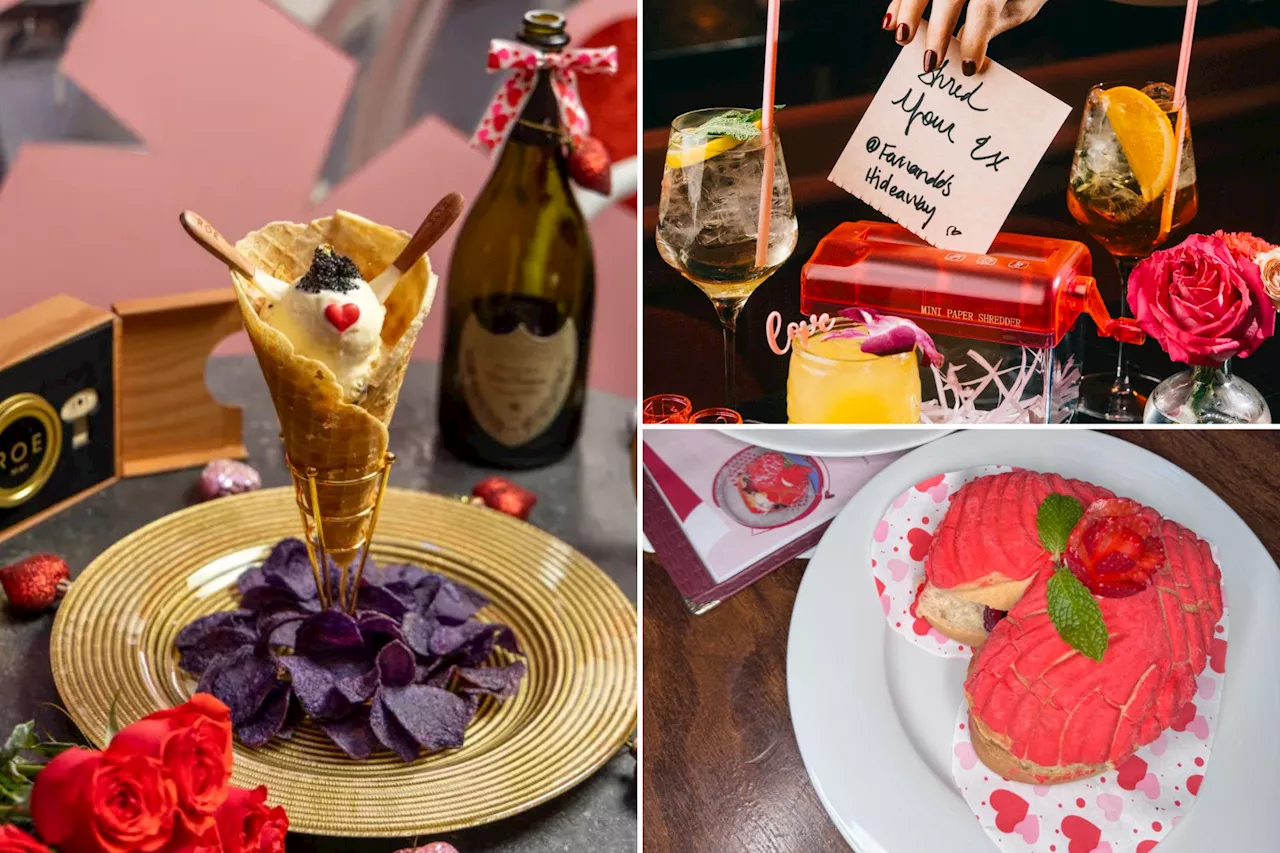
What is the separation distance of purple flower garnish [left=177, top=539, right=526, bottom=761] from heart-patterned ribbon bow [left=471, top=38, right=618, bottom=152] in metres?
0.48

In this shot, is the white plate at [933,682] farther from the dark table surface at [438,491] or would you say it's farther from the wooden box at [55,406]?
the wooden box at [55,406]

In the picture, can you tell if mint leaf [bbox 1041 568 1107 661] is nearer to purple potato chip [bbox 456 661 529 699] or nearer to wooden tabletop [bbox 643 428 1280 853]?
wooden tabletop [bbox 643 428 1280 853]

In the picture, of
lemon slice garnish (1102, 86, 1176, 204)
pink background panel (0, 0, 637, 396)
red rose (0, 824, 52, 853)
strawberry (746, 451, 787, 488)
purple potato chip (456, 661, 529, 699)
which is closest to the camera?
red rose (0, 824, 52, 853)

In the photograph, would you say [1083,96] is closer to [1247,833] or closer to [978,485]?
[978,485]

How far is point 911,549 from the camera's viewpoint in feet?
2.92

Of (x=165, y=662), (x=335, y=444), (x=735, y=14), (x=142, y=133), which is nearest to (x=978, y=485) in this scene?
(x=735, y=14)

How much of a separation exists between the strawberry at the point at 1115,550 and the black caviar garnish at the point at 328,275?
500 mm

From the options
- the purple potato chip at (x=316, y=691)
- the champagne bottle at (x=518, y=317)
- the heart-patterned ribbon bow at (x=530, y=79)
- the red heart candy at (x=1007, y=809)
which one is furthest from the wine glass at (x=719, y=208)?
the champagne bottle at (x=518, y=317)

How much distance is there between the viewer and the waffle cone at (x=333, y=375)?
3.07ft

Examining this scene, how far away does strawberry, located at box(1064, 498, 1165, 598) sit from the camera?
82cm

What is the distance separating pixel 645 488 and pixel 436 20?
3.89 feet

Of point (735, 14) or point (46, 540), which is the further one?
point (46, 540)

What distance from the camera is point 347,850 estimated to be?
38.4 inches

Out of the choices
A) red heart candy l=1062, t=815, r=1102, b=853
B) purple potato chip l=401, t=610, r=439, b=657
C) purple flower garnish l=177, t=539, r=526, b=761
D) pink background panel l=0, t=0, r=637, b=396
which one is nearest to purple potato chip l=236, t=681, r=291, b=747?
purple flower garnish l=177, t=539, r=526, b=761
